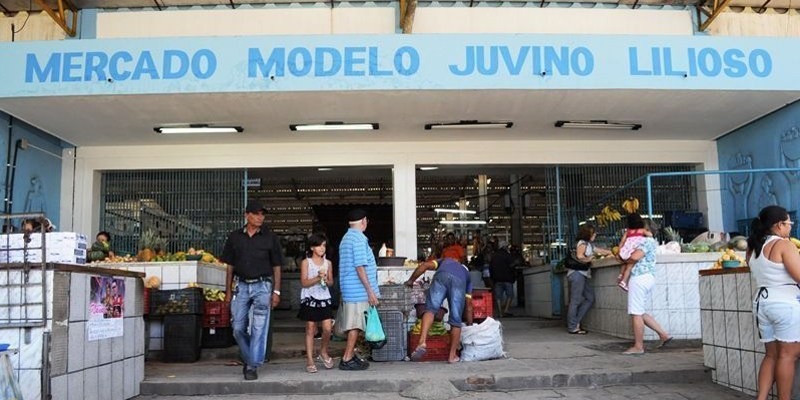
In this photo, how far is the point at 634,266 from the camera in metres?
8.38

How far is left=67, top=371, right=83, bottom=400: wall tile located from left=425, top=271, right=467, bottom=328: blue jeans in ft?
12.0

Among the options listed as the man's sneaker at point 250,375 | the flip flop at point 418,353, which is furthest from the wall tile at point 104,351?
the flip flop at point 418,353

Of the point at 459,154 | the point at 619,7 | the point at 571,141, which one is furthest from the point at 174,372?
the point at 619,7

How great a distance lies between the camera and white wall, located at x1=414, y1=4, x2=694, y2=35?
12305mm

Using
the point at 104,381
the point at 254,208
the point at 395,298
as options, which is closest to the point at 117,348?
the point at 104,381

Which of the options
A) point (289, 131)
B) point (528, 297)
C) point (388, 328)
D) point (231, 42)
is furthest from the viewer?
point (528, 297)

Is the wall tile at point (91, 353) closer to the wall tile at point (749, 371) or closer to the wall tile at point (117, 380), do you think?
the wall tile at point (117, 380)

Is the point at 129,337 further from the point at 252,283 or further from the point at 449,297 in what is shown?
the point at 449,297

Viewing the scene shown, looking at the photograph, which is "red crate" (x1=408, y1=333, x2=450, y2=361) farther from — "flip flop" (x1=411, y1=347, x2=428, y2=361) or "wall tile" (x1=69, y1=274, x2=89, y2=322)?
"wall tile" (x1=69, y1=274, x2=89, y2=322)

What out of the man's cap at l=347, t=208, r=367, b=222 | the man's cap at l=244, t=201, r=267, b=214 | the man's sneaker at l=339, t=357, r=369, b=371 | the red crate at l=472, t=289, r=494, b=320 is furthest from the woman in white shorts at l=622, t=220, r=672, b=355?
the man's cap at l=244, t=201, r=267, b=214

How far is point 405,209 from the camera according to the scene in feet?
42.7

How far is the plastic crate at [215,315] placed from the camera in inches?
348

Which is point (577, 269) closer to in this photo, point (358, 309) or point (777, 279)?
point (358, 309)

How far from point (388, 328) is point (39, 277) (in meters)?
4.01
